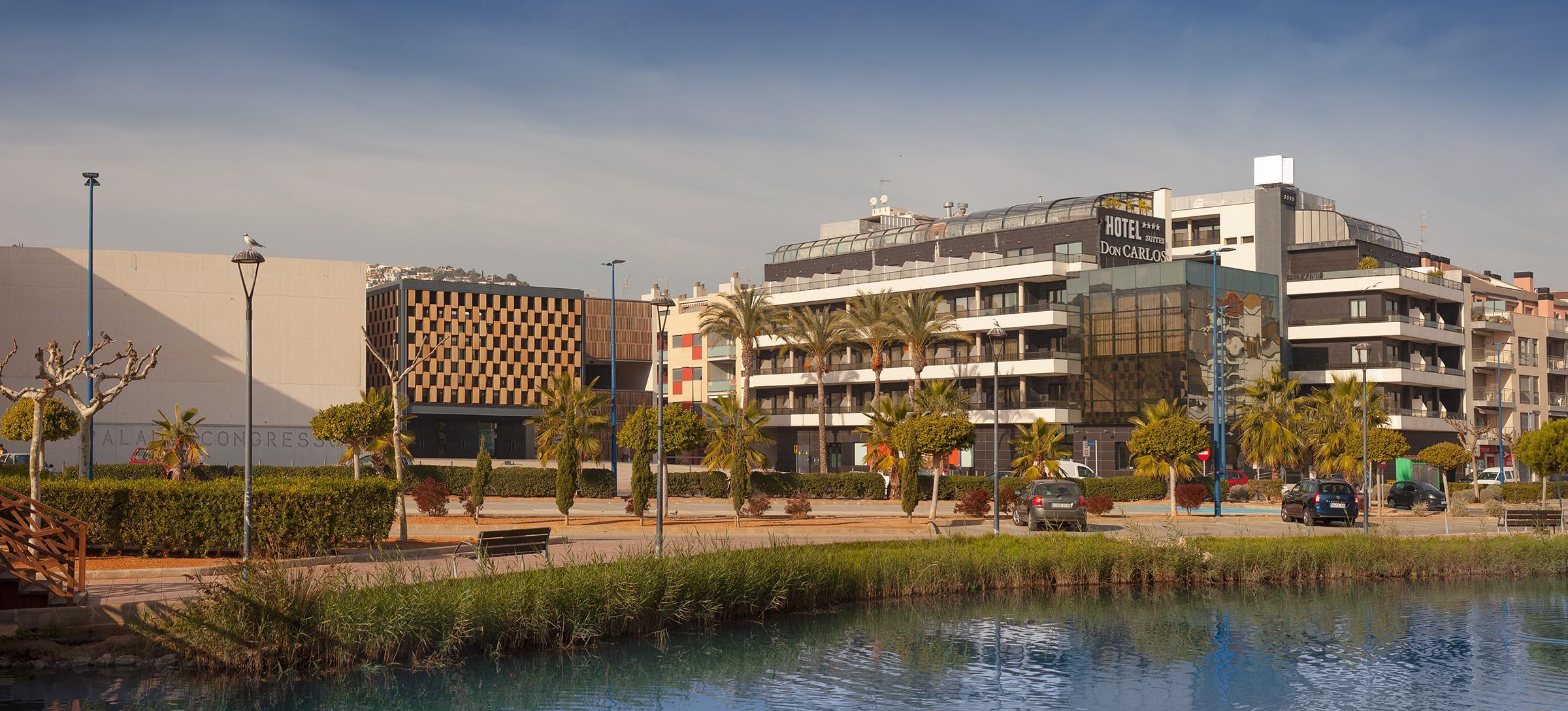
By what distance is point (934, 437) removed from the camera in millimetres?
42938

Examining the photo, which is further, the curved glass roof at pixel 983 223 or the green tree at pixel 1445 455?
the curved glass roof at pixel 983 223

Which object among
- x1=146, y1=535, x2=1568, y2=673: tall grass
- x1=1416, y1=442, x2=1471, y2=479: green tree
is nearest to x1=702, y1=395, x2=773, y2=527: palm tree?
x1=146, y1=535, x2=1568, y2=673: tall grass

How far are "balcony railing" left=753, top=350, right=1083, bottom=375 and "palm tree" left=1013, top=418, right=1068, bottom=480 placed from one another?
47.3 feet

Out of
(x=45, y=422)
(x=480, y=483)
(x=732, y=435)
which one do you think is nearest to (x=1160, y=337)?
(x=732, y=435)

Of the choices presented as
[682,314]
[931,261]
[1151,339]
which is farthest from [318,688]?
[682,314]

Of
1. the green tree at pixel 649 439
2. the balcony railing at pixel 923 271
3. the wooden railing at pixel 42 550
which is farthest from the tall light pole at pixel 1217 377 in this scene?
the wooden railing at pixel 42 550

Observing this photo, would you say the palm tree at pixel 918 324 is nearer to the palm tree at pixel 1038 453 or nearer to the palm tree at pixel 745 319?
the palm tree at pixel 745 319

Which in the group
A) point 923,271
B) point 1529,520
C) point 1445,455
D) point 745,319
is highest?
point 923,271

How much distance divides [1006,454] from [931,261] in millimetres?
16053

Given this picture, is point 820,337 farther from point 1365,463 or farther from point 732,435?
point 1365,463

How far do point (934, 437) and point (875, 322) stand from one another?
3498cm

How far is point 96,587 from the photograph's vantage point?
21.1 metres

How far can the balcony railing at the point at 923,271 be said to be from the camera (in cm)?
7969

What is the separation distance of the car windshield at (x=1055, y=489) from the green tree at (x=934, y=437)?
11.9 feet
